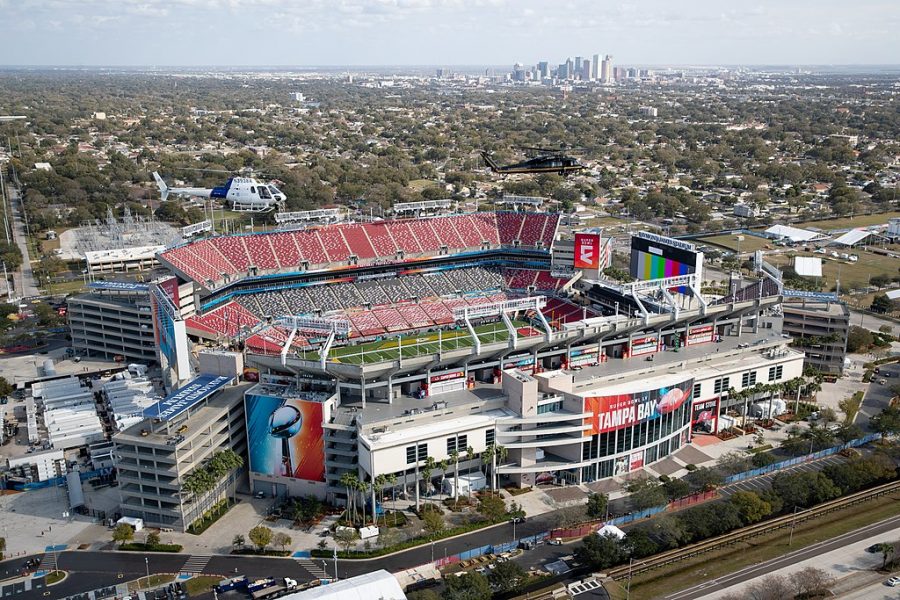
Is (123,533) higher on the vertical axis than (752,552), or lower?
higher

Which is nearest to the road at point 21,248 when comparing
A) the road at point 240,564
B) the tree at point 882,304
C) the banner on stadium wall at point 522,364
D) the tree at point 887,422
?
the road at point 240,564

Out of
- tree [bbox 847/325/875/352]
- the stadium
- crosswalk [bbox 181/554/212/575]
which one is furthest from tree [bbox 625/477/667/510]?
tree [bbox 847/325/875/352]

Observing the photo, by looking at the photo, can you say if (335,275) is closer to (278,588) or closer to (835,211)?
(278,588)

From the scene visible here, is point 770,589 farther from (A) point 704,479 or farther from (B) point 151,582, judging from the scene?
(B) point 151,582

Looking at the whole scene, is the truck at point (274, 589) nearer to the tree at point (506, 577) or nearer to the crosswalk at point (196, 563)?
the crosswalk at point (196, 563)

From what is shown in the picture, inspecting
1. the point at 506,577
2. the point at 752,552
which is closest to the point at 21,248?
the point at 506,577

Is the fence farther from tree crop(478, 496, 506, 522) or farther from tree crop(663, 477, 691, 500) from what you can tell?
tree crop(478, 496, 506, 522)
